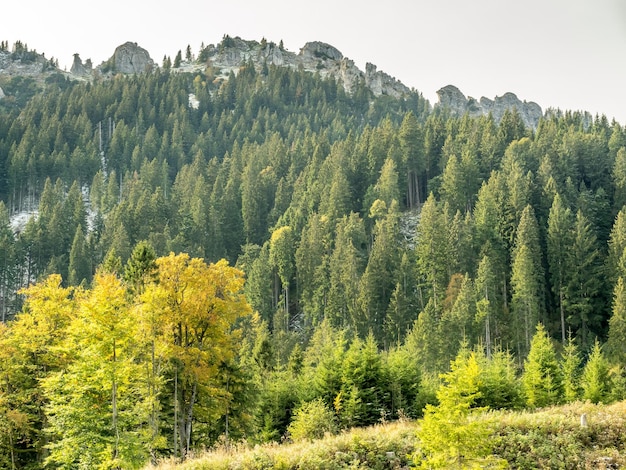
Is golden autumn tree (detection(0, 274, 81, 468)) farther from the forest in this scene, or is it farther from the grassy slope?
the grassy slope

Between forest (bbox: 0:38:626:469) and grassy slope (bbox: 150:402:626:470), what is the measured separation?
3347mm

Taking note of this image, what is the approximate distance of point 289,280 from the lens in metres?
87.3

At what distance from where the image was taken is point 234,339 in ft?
111

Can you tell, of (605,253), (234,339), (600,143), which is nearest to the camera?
(234,339)

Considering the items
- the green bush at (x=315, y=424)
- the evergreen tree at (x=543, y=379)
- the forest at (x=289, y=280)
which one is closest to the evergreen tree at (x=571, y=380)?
the forest at (x=289, y=280)

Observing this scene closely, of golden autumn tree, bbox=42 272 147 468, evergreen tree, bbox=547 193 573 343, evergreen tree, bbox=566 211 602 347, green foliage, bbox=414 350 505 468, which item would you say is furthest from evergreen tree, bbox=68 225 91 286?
green foliage, bbox=414 350 505 468

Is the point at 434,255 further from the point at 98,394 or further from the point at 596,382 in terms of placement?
the point at 98,394

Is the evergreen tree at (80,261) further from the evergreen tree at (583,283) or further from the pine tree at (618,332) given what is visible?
the pine tree at (618,332)

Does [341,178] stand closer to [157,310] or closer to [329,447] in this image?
[157,310]

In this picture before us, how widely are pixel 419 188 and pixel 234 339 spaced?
79103mm

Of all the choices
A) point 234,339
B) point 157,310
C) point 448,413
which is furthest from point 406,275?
point 448,413

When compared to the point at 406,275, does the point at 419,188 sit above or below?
above

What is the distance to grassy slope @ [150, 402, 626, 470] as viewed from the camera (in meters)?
17.3

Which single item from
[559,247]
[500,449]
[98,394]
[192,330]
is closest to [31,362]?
[98,394]
